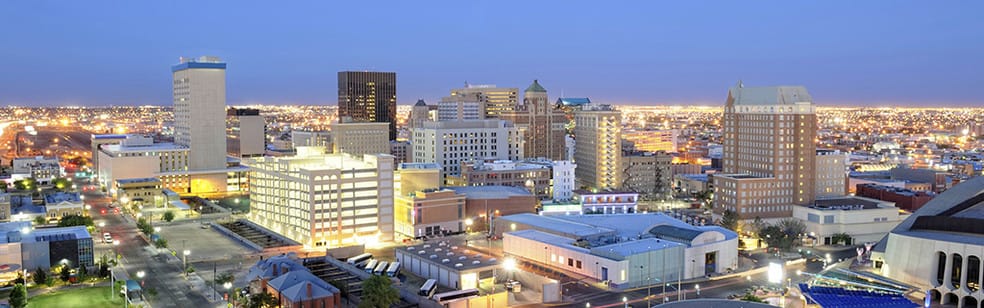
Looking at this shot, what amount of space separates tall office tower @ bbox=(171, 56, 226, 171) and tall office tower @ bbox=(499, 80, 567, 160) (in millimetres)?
45480

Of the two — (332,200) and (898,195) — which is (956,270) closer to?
(898,195)

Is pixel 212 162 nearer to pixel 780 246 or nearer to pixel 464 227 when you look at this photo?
pixel 464 227

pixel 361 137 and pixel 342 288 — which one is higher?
pixel 361 137

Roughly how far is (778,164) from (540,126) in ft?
175

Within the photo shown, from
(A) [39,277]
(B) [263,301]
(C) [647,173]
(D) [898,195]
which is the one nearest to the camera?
(B) [263,301]

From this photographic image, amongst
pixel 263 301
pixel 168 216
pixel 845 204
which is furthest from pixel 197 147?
pixel 845 204

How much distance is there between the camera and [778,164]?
291 feet

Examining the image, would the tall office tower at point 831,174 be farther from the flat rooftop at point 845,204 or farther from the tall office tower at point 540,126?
the tall office tower at point 540,126

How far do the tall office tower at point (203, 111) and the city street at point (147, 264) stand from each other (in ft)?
93.3

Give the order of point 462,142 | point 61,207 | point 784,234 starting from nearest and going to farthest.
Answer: point 784,234
point 61,207
point 462,142

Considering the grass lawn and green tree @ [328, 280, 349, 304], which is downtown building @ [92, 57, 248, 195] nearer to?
the grass lawn

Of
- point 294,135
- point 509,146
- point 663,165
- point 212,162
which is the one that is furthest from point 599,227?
point 294,135

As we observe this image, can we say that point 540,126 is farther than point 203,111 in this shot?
Yes

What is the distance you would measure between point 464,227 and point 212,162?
57508 mm
